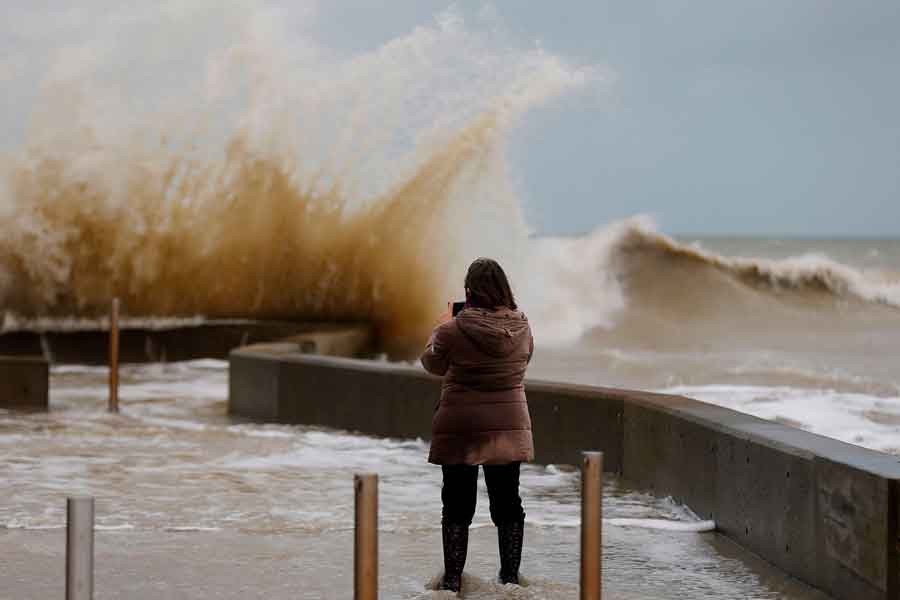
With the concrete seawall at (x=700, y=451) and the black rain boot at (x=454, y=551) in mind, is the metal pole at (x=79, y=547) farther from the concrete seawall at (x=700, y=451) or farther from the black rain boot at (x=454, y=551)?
the concrete seawall at (x=700, y=451)

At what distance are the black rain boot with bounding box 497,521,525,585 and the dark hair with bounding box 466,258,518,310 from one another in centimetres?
93

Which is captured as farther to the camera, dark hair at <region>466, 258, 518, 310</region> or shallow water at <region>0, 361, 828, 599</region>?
shallow water at <region>0, 361, 828, 599</region>

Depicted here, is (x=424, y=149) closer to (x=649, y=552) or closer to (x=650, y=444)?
(x=650, y=444)

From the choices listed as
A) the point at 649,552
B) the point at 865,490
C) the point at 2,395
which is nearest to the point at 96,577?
the point at 649,552

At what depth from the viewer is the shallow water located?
6.33 m

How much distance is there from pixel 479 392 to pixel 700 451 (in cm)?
230

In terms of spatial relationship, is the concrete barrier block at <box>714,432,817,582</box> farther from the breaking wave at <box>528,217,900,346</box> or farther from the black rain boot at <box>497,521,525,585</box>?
the breaking wave at <box>528,217,900,346</box>

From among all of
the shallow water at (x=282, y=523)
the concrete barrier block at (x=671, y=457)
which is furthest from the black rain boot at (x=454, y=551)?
the concrete barrier block at (x=671, y=457)

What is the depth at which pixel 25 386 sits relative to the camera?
46.4ft

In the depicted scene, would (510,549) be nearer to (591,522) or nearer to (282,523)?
(591,522)

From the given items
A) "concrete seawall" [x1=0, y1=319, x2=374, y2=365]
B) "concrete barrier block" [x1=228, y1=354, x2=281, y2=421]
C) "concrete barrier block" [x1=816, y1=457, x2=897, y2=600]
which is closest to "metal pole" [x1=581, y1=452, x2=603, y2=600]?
"concrete barrier block" [x1=816, y1=457, x2=897, y2=600]

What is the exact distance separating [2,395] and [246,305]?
848 centimetres

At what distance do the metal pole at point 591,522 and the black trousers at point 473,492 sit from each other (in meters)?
1.57

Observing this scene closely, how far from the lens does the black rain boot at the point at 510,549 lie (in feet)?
20.1
